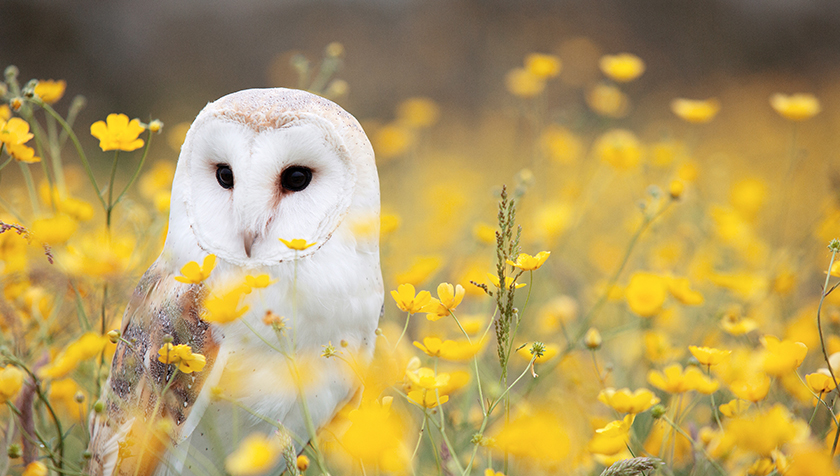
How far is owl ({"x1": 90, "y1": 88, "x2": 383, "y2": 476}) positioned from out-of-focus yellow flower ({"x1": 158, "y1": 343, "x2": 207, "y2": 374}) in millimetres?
85

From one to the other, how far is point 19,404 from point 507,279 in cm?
64

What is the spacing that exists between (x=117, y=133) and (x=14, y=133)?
0.11 metres

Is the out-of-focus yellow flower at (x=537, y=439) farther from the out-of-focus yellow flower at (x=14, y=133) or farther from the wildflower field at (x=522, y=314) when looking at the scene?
the out-of-focus yellow flower at (x=14, y=133)

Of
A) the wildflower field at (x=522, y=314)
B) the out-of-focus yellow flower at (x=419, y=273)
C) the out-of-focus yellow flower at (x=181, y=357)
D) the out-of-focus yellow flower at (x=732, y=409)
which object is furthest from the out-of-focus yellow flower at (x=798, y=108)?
the out-of-focus yellow flower at (x=181, y=357)

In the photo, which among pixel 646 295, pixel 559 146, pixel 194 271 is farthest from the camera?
pixel 559 146

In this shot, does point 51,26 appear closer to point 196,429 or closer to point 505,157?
point 505,157

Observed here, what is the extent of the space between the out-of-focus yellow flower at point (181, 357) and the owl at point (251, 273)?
0.09 m

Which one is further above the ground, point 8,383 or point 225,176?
point 225,176

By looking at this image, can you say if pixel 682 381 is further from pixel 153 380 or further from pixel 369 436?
pixel 153 380

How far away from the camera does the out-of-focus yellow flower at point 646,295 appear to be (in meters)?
0.77

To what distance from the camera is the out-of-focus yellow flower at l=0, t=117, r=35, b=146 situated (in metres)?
0.62

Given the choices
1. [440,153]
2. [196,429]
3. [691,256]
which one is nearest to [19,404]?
[196,429]

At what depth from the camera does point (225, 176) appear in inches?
26.5

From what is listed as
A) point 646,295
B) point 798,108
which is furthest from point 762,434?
point 798,108
